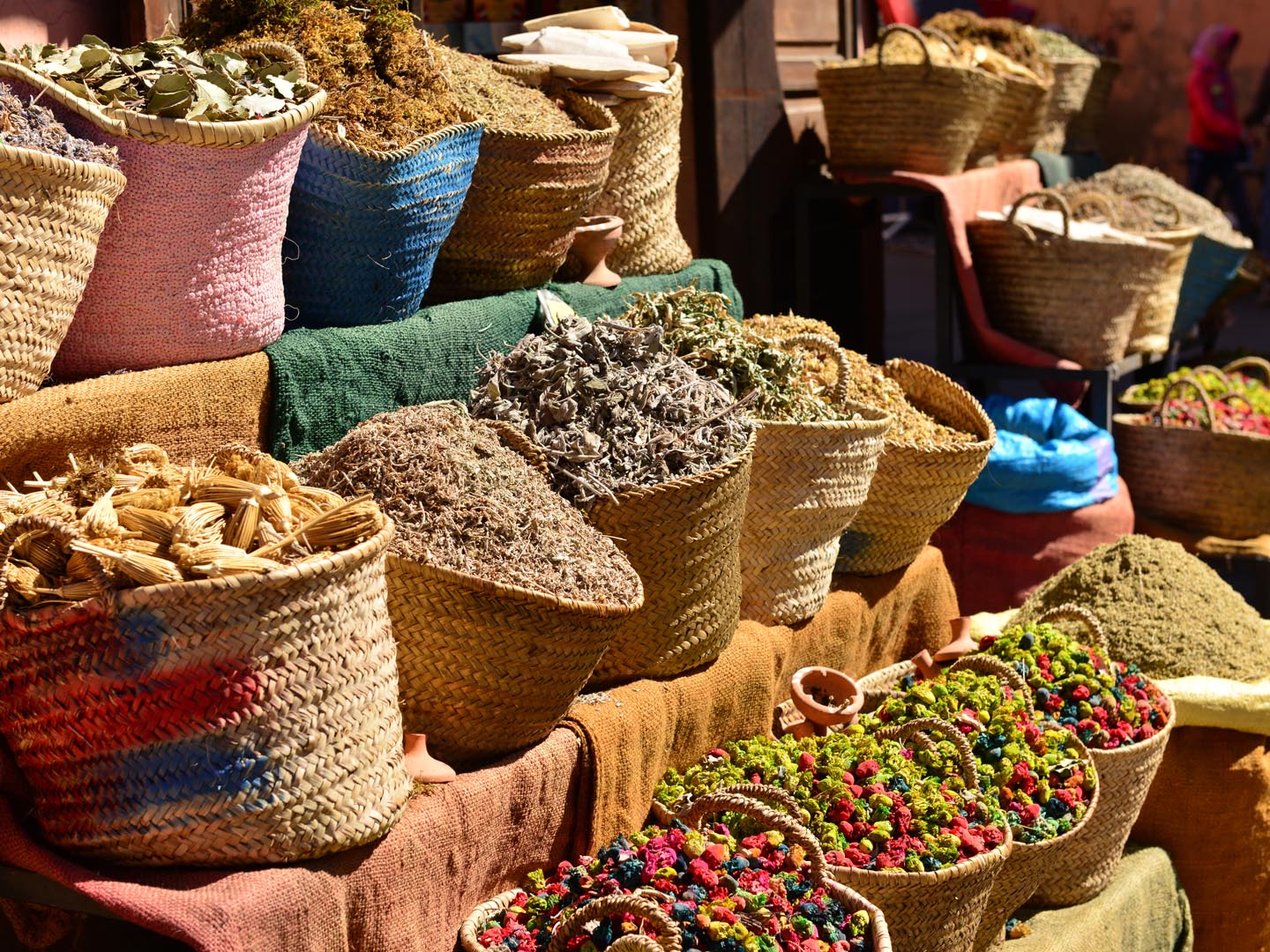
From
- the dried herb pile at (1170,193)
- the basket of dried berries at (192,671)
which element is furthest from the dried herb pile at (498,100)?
the dried herb pile at (1170,193)

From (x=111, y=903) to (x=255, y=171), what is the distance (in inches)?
41.3

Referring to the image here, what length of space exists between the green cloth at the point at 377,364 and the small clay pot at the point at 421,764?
1.89ft

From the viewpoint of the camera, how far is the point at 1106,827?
8.79ft

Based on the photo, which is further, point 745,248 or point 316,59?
point 745,248

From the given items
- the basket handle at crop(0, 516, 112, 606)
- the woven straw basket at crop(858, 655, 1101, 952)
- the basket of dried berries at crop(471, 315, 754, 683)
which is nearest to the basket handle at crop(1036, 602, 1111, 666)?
the woven straw basket at crop(858, 655, 1101, 952)

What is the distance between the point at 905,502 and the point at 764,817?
1.20 meters

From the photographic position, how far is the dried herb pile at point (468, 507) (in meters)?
1.99

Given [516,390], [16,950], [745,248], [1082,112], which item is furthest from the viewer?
[1082,112]

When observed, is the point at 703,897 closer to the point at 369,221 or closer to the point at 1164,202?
the point at 369,221

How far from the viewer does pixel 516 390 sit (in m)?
2.52

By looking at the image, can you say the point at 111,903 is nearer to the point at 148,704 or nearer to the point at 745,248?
the point at 148,704

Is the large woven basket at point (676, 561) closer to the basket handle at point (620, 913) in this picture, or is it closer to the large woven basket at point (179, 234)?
the basket handle at point (620, 913)

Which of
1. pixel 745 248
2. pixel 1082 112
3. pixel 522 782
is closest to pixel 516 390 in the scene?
pixel 522 782

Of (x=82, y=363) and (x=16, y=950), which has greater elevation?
(x=82, y=363)
